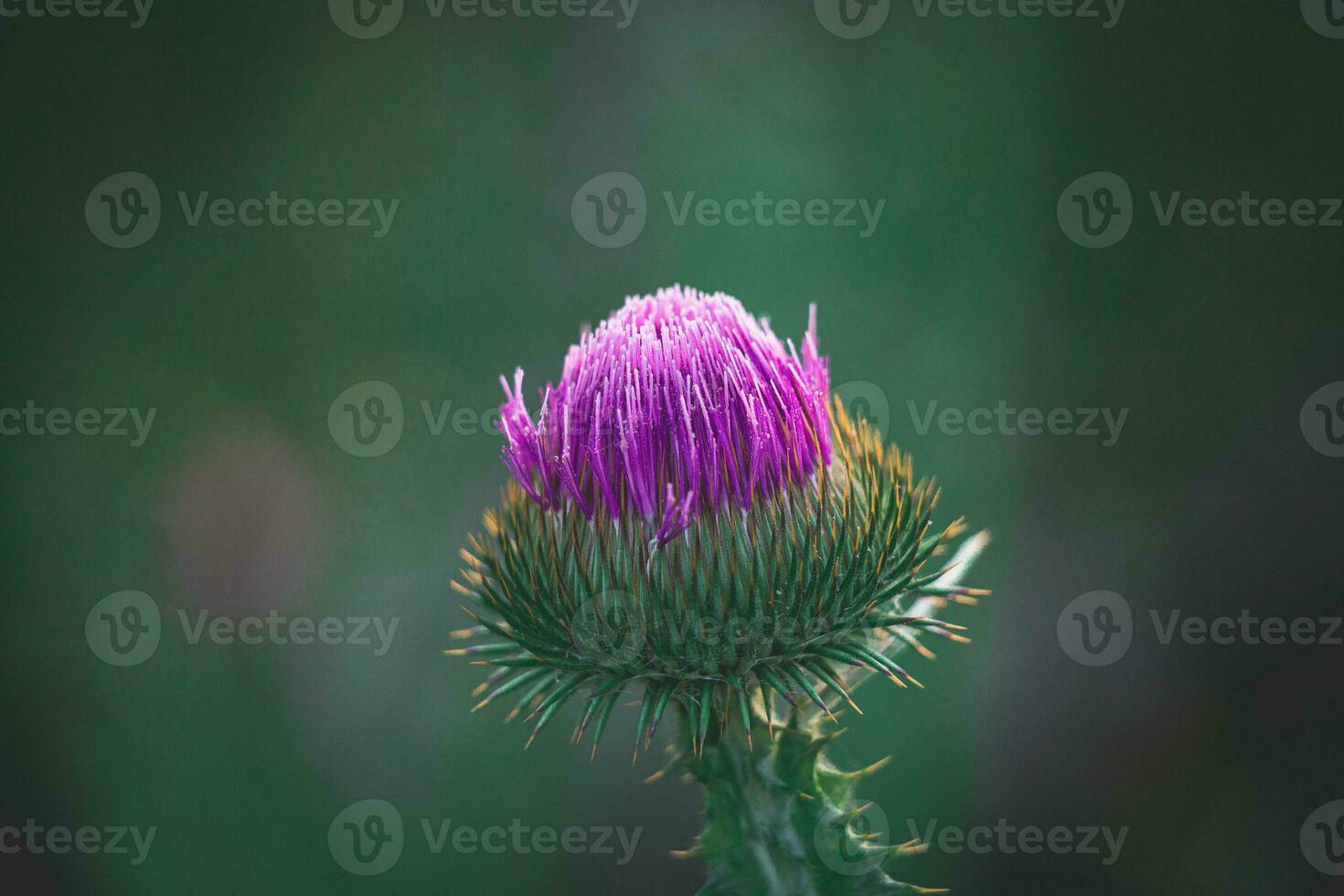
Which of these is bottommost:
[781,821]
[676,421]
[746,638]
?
[781,821]

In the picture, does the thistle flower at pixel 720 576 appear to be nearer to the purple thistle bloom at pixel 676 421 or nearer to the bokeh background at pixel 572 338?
the purple thistle bloom at pixel 676 421

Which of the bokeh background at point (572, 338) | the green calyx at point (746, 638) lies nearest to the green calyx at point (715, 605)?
the green calyx at point (746, 638)

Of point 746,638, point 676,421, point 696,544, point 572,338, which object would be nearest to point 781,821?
point 746,638

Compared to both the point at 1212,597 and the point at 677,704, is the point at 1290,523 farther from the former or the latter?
the point at 677,704

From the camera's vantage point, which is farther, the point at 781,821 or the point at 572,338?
the point at 572,338

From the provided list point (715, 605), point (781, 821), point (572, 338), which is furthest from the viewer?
point (572, 338)

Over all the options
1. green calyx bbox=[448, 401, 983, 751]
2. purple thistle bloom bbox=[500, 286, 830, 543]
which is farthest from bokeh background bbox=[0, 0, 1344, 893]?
purple thistle bloom bbox=[500, 286, 830, 543]

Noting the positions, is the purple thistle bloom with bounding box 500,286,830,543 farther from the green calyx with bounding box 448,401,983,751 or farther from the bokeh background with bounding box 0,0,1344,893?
the bokeh background with bounding box 0,0,1344,893

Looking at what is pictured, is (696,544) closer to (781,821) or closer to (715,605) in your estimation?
(715,605)
